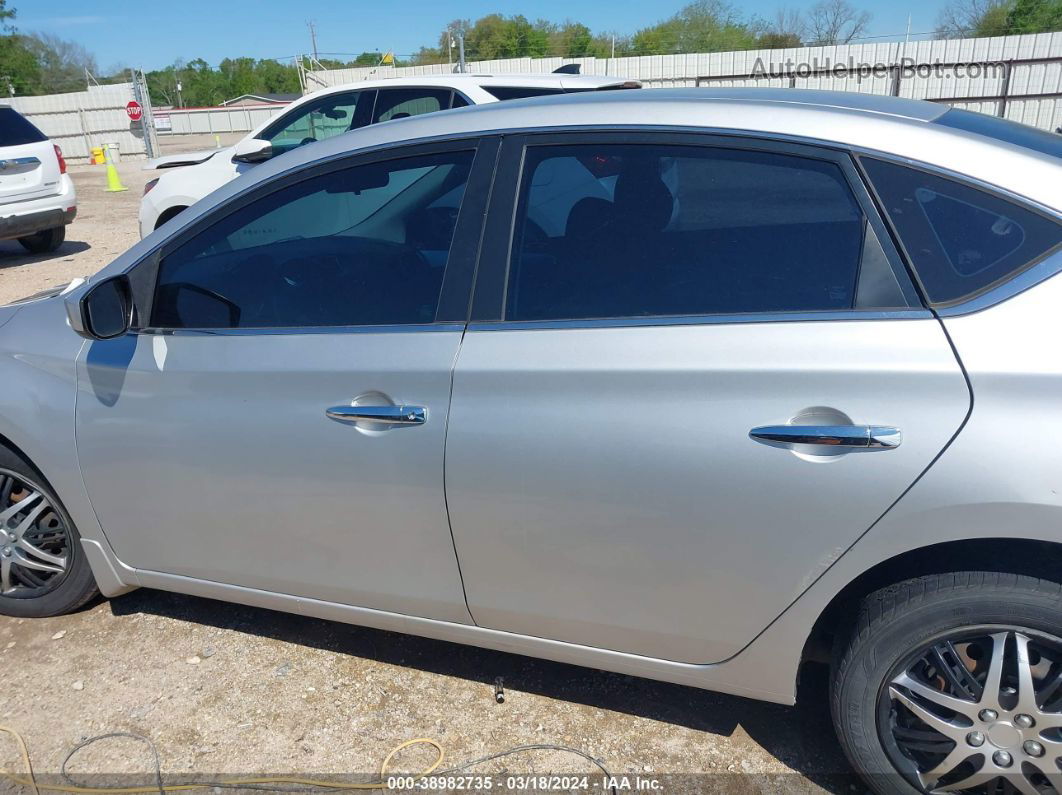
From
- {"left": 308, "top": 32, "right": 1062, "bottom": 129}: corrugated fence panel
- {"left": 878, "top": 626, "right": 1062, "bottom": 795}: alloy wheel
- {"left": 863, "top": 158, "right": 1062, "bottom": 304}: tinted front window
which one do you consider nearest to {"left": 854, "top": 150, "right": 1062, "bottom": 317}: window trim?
{"left": 863, "top": 158, "right": 1062, "bottom": 304}: tinted front window

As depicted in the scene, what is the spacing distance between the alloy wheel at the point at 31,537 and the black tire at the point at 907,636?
105 inches

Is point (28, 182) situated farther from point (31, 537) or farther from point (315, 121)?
point (31, 537)

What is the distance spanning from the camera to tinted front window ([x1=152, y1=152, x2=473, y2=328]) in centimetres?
240

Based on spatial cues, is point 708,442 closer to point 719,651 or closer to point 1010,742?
point 719,651

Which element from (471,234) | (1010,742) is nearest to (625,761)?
(1010,742)

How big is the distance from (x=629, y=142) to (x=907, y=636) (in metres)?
1.41

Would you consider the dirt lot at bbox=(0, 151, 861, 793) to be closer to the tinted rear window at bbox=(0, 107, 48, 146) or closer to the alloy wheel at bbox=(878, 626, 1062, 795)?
the alloy wheel at bbox=(878, 626, 1062, 795)

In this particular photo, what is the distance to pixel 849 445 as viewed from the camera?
1880 millimetres

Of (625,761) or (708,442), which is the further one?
(625,761)

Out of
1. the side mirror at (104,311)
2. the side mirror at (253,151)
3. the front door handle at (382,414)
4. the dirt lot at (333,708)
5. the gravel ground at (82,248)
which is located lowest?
the dirt lot at (333,708)

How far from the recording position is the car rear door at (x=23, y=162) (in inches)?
364

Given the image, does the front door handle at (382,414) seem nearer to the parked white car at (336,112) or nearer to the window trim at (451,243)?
the window trim at (451,243)

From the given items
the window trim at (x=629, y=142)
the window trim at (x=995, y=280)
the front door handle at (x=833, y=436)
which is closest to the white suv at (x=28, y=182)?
the window trim at (x=629, y=142)

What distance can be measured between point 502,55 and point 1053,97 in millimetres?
32998
